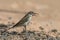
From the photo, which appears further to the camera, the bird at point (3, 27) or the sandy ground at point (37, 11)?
the sandy ground at point (37, 11)

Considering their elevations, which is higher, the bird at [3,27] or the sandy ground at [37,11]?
the sandy ground at [37,11]

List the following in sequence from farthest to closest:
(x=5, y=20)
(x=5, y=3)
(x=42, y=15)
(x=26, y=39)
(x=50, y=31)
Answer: (x=5, y=3), (x=42, y=15), (x=5, y=20), (x=50, y=31), (x=26, y=39)

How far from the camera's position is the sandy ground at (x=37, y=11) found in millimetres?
→ 16653

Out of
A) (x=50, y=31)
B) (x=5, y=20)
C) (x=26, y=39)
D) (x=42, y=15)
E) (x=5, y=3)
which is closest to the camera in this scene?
(x=26, y=39)

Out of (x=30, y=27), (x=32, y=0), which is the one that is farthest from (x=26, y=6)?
(x=30, y=27)

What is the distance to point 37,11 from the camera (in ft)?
62.0

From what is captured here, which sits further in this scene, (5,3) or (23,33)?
(5,3)

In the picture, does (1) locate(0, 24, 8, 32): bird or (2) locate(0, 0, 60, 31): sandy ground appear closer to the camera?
(1) locate(0, 24, 8, 32): bird

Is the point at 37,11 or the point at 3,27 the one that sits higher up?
the point at 37,11

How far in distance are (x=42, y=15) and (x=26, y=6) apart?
1.34 metres

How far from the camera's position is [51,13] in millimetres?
18797

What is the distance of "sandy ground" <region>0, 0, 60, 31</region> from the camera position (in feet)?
54.6

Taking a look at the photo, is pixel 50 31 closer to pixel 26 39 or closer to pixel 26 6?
pixel 26 39

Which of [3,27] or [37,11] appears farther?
[37,11]
